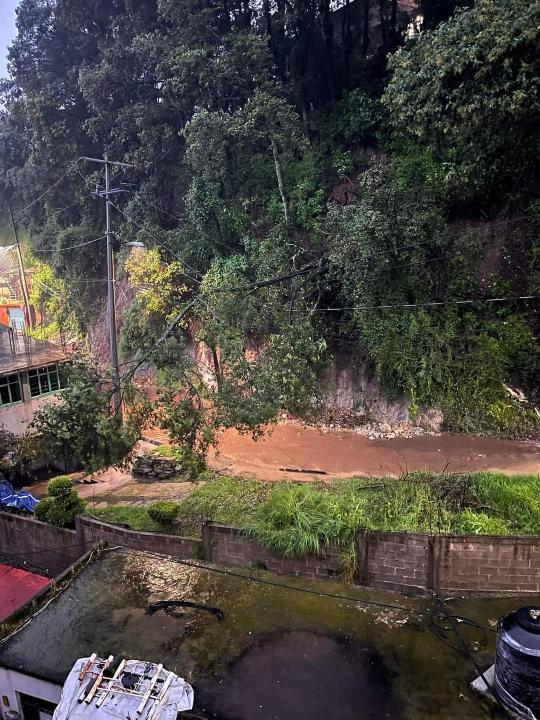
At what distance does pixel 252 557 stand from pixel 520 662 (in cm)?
487

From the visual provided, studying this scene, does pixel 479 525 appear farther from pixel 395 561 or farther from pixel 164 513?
pixel 164 513

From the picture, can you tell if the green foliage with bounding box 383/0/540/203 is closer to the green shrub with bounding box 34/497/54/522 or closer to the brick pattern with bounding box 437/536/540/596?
the brick pattern with bounding box 437/536/540/596

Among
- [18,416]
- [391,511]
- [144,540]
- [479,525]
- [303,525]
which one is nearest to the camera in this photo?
[303,525]

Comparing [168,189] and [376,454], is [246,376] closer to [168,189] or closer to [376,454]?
[376,454]

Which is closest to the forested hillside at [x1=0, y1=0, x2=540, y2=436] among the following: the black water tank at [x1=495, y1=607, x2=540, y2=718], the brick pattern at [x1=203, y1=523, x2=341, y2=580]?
the brick pattern at [x1=203, y1=523, x2=341, y2=580]

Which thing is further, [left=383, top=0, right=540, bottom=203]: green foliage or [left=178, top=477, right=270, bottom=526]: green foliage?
[left=383, top=0, right=540, bottom=203]: green foliage

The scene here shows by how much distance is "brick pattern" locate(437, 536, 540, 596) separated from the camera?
772 cm

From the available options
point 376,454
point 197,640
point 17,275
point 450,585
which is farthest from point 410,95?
point 17,275

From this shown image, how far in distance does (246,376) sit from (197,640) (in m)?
7.98

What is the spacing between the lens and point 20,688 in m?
5.72

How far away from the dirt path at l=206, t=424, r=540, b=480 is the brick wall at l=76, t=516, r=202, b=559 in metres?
5.25

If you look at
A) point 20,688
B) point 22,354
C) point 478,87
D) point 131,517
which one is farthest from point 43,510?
point 478,87

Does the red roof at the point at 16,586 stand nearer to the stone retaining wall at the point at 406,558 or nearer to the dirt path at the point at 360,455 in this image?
the stone retaining wall at the point at 406,558

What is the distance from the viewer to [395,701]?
200 inches
